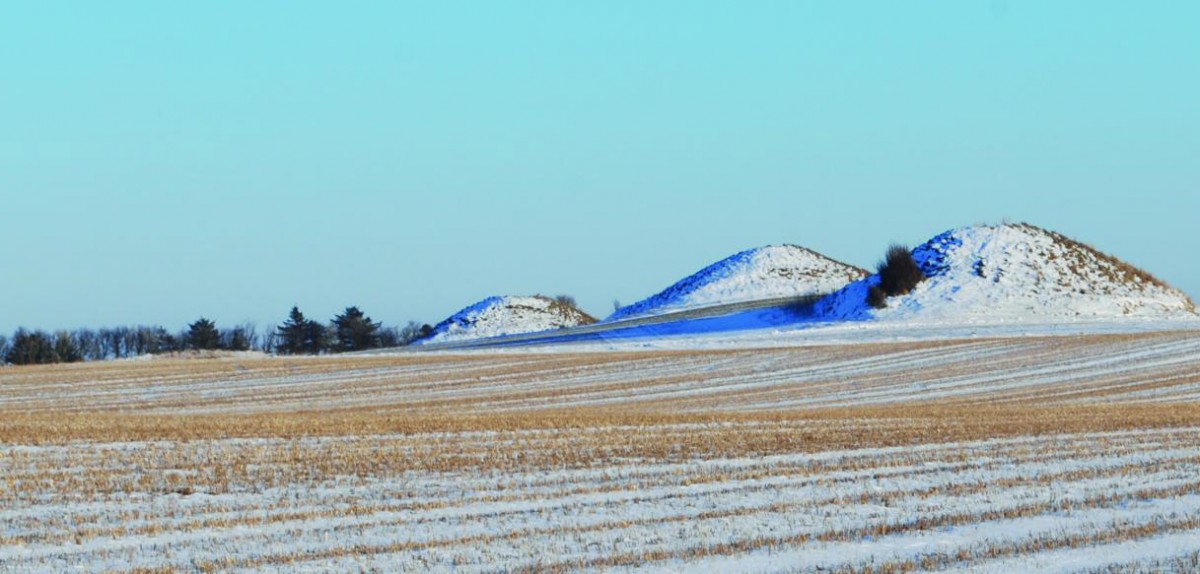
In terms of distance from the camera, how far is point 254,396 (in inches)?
1603

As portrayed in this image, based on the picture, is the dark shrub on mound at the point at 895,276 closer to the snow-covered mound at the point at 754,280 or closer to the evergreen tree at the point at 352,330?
the snow-covered mound at the point at 754,280

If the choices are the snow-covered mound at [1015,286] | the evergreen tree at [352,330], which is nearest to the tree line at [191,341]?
the evergreen tree at [352,330]

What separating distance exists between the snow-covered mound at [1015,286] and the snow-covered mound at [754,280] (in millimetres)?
13284

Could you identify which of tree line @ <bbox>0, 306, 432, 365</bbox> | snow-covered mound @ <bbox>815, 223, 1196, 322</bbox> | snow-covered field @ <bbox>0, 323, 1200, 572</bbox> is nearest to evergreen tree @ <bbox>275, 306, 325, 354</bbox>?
tree line @ <bbox>0, 306, 432, 365</bbox>

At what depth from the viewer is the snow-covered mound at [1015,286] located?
64938mm

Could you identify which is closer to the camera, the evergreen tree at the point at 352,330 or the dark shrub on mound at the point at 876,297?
the dark shrub on mound at the point at 876,297

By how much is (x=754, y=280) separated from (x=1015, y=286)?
23997mm

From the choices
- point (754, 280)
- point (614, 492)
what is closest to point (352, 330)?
point (754, 280)

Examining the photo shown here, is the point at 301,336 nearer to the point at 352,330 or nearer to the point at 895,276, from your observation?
the point at 352,330

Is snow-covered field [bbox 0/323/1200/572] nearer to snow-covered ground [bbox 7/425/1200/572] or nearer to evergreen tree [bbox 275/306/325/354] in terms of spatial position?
snow-covered ground [bbox 7/425/1200/572]

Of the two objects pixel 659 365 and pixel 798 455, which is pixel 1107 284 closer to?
pixel 659 365

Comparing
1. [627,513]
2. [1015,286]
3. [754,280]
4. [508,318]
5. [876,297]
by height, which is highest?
[754,280]

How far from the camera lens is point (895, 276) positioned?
68.6 meters

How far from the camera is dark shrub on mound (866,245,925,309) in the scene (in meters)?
67.1
